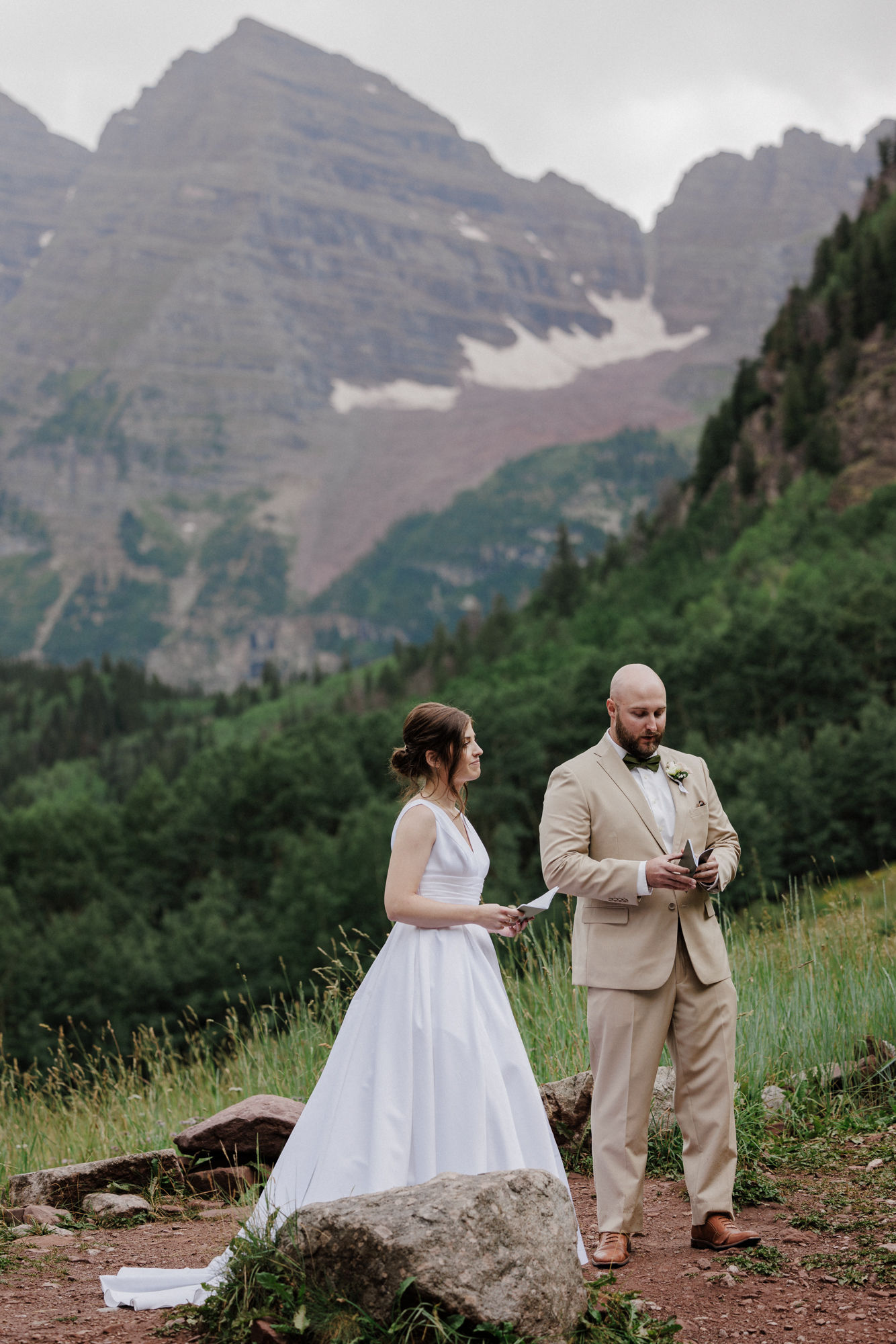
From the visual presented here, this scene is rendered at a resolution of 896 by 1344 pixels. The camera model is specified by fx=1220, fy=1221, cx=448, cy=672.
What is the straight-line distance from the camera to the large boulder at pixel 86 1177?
22.5ft

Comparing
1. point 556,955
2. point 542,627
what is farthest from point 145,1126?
point 542,627

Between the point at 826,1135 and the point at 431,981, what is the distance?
3.17 meters

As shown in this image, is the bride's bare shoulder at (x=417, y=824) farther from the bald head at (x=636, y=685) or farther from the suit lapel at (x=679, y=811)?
→ the suit lapel at (x=679, y=811)

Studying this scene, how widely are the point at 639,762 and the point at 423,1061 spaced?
1635 millimetres

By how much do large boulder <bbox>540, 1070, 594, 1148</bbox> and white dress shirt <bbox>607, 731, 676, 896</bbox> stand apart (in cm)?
225

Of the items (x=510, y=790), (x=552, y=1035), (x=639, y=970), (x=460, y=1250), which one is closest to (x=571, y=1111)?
(x=552, y=1035)

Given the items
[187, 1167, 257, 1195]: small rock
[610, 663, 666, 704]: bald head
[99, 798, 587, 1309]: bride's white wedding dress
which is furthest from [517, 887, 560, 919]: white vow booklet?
[187, 1167, 257, 1195]: small rock

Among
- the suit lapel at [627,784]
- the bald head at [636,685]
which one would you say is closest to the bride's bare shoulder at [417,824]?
the suit lapel at [627,784]

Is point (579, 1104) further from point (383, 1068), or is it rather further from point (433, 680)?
point (433, 680)

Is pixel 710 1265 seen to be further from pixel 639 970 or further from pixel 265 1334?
pixel 265 1334

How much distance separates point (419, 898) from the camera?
505 centimetres

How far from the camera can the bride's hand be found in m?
4.95

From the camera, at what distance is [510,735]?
185 ft

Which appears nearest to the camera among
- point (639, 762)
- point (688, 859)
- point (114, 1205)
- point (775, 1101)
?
point (688, 859)
